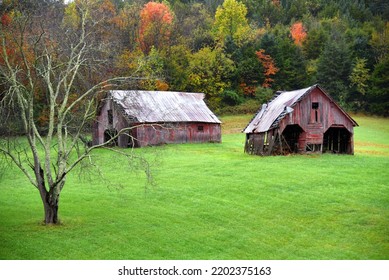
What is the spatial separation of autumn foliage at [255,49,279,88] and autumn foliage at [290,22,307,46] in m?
5.05

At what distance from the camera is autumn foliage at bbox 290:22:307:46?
63.2 metres

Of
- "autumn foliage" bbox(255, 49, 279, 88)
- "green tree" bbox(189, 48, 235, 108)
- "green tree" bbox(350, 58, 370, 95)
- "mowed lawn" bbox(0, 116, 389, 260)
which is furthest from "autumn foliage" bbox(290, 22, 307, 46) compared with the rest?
"mowed lawn" bbox(0, 116, 389, 260)

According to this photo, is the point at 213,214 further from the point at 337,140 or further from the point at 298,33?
the point at 298,33

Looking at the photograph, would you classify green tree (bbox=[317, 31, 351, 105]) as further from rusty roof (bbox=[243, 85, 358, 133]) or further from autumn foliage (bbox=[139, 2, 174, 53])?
autumn foliage (bbox=[139, 2, 174, 53])

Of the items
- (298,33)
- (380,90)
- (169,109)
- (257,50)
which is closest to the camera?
(380,90)

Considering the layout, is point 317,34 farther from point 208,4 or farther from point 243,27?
point 208,4

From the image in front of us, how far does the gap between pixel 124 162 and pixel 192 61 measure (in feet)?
96.6

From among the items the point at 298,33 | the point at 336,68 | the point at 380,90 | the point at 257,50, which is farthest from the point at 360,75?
the point at 298,33

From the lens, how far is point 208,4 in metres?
79.7

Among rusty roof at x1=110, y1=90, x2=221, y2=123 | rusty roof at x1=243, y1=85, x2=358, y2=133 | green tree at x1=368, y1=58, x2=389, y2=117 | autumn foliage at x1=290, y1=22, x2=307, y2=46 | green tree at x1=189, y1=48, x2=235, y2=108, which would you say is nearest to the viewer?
rusty roof at x1=243, y1=85, x2=358, y2=133

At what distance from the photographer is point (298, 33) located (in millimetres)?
65875

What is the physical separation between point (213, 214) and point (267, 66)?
4338 centimetres

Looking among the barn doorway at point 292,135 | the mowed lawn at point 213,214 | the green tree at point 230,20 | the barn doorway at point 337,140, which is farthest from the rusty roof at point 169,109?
the green tree at point 230,20

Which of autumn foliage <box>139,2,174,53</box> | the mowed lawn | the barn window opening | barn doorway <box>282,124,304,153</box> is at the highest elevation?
autumn foliage <box>139,2,174,53</box>
